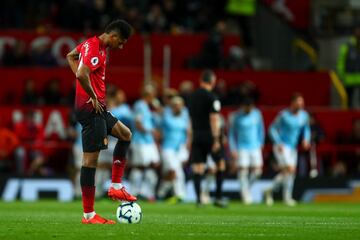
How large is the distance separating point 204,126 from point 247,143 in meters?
4.89

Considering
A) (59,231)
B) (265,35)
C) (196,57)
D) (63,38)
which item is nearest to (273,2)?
(265,35)

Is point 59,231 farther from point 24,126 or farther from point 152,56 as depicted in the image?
point 152,56

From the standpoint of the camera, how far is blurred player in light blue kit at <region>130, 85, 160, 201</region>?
77.3 feet

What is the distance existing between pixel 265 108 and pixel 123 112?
465 cm

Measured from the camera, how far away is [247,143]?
79.7 feet

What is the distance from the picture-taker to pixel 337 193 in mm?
25391

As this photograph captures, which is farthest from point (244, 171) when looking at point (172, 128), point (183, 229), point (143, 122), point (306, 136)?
point (183, 229)

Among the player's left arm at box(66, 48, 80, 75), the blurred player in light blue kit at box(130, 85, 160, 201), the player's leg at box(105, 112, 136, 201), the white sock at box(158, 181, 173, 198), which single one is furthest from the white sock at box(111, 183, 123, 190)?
the white sock at box(158, 181, 173, 198)

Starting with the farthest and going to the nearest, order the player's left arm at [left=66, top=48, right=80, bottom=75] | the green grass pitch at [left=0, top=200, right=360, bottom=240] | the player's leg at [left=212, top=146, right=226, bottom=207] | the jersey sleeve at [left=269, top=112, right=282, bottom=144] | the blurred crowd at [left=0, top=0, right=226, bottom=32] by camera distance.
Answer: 1. the blurred crowd at [left=0, top=0, right=226, bottom=32]
2. the jersey sleeve at [left=269, top=112, right=282, bottom=144]
3. the player's leg at [left=212, top=146, right=226, bottom=207]
4. the player's left arm at [left=66, top=48, right=80, bottom=75]
5. the green grass pitch at [left=0, top=200, right=360, bottom=240]

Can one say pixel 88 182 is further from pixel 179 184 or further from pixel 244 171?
pixel 244 171

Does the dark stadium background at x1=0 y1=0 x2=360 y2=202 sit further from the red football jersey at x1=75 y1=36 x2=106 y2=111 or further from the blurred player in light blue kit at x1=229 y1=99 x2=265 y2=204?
the red football jersey at x1=75 y1=36 x2=106 y2=111

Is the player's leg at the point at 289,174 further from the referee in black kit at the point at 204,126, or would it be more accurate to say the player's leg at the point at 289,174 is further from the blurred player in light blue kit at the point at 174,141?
the referee in black kit at the point at 204,126

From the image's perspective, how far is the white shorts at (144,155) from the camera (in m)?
23.8

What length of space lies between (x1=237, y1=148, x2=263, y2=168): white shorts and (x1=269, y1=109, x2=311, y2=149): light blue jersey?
0.70m
